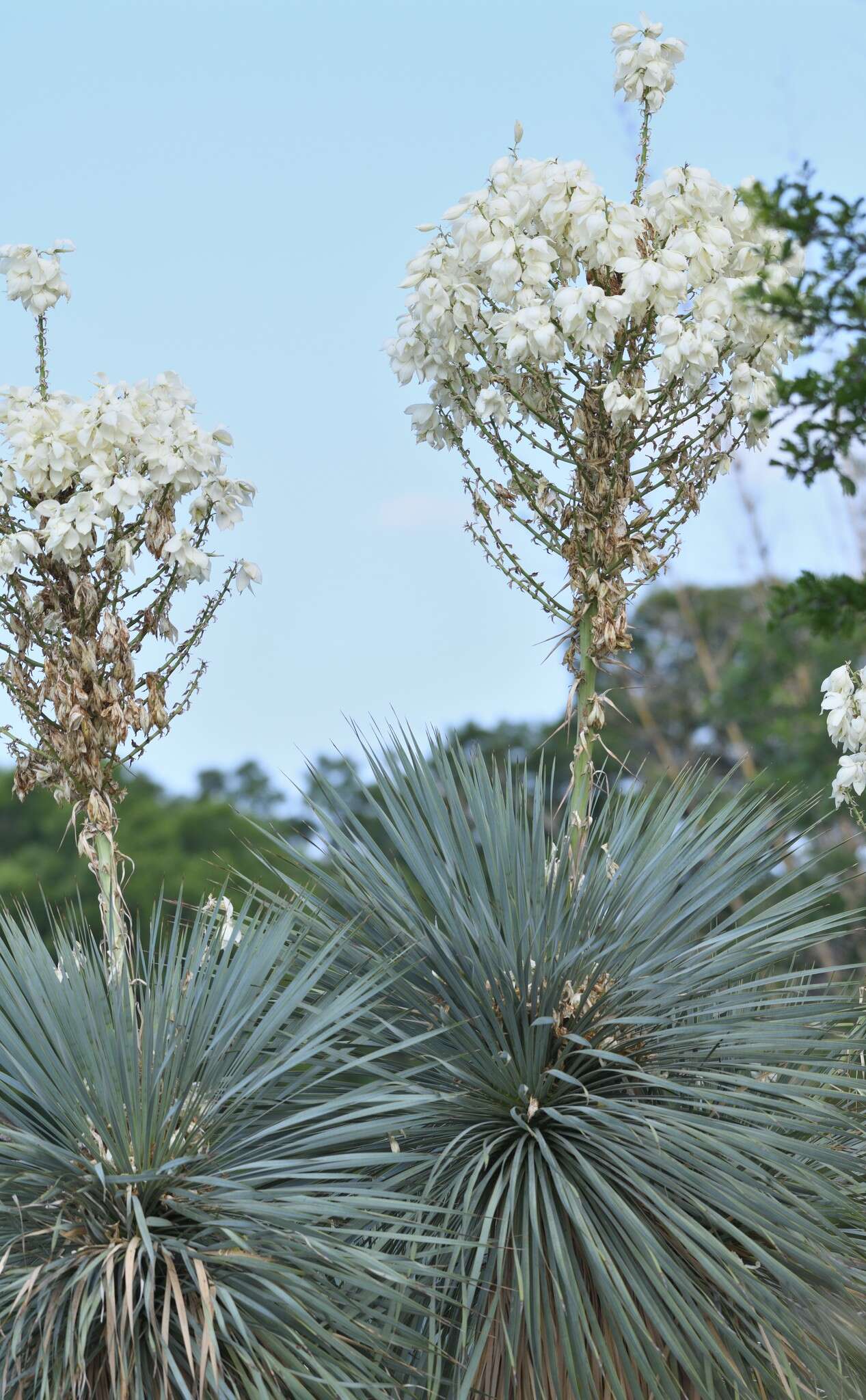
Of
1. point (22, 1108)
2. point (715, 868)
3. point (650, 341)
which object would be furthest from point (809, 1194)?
point (650, 341)

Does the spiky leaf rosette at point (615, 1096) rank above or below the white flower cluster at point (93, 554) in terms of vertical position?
below

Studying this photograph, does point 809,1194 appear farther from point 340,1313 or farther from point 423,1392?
point 340,1313

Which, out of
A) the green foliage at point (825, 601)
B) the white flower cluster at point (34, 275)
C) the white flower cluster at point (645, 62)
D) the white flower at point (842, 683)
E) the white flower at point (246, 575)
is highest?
the white flower cluster at point (645, 62)

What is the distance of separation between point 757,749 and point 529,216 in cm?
1592

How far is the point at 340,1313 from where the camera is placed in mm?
3525

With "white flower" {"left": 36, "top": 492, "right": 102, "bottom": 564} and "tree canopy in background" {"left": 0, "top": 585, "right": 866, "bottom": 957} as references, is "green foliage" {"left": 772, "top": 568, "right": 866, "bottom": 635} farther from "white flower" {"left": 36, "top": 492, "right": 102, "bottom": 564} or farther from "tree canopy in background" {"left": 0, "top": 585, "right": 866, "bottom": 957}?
"tree canopy in background" {"left": 0, "top": 585, "right": 866, "bottom": 957}

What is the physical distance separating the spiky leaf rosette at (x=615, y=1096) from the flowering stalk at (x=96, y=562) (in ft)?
2.16

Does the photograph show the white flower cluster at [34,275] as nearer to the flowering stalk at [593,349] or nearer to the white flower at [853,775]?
the flowering stalk at [593,349]

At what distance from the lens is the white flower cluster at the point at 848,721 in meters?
5.09

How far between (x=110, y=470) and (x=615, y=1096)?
2296 millimetres

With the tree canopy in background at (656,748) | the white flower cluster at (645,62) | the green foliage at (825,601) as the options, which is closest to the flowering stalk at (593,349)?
the white flower cluster at (645,62)

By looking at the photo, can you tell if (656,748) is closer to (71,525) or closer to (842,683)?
(842,683)

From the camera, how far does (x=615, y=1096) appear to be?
4375mm

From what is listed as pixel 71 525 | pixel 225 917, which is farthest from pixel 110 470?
pixel 225 917
